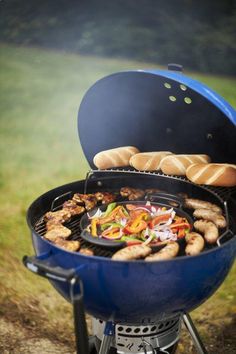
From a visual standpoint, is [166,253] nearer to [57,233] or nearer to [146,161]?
[57,233]

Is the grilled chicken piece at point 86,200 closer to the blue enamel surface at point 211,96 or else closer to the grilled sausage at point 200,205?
the grilled sausage at point 200,205

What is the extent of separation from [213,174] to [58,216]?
→ 0.87 metres

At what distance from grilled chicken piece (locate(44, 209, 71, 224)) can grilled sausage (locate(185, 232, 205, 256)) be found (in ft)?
2.21

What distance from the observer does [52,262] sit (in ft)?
7.05

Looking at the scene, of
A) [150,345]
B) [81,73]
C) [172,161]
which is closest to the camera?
[150,345]

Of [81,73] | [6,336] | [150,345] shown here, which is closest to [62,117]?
[81,73]

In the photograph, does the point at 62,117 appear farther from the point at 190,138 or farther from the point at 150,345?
the point at 150,345

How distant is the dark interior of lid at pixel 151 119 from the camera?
265 centimetres

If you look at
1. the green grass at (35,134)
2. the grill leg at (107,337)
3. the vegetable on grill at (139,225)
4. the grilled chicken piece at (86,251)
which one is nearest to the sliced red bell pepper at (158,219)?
the vegetable on grill at (139,225)

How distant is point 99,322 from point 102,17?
6.83 m

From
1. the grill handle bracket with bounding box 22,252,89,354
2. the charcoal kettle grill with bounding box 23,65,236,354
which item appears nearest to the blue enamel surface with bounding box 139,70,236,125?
the charcoal kettle grill with bounding box 23,65,236,354

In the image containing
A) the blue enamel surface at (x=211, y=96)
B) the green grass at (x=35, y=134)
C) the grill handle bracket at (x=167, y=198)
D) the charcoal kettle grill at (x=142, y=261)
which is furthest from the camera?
the green grass at (x=35, y=134)

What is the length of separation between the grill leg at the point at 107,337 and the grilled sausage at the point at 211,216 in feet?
2.39

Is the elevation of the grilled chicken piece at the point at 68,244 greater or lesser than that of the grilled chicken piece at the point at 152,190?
greater
